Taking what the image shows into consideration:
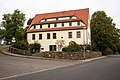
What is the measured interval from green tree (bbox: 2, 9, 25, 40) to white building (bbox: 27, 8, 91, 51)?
15.8ft

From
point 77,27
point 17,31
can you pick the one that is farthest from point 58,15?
point 17,31

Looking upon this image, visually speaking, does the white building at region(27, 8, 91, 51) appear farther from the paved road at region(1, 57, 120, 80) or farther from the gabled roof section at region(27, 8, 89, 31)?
the paved road at region(1, 57, 120, 80)

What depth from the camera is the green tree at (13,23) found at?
57094 mm

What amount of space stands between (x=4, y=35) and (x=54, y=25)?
1276cm

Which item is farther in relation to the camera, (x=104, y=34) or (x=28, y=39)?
(x=104, y=34)

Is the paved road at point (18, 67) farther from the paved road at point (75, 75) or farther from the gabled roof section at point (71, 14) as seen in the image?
the gabled roof section at point (71, 14)

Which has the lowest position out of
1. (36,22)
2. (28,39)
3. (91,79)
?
(91,79)

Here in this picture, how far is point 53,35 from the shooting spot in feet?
192

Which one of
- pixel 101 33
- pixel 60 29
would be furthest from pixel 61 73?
pixel 101 33

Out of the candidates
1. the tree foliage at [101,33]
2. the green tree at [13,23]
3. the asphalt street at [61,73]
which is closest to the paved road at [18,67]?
the asphalt street at [61,73]

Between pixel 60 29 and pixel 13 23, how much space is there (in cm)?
1148

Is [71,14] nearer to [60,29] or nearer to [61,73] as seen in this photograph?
[60,29]

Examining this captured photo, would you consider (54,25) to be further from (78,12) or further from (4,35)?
(4,35)

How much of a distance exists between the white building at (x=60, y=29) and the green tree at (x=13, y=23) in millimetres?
4810
